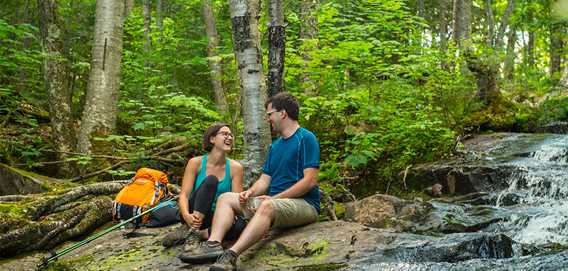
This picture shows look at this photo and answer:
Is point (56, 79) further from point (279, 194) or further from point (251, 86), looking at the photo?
point (279, 194)

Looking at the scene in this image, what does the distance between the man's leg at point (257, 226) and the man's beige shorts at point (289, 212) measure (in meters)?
0.08

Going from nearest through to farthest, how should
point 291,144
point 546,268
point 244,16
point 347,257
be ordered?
point 546,268
point 347,257
point 291,144
point 244,16

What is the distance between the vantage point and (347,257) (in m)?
4.54

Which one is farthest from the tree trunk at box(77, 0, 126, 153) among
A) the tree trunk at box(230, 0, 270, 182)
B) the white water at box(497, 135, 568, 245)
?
the white water at box(497, 135, 568, 245)

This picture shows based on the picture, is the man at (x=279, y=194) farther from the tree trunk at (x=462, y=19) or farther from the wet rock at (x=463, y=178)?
the tree trunk at (x=462, y=19)

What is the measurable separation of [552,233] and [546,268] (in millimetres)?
3736

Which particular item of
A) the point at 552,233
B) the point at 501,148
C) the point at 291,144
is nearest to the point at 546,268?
the point at 291,144

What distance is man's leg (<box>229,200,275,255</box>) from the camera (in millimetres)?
4633

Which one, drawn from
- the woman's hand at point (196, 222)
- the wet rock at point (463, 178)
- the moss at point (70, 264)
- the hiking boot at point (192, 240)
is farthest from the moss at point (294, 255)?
the wet rock at point (463, 178)

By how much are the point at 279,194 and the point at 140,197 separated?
2295mm

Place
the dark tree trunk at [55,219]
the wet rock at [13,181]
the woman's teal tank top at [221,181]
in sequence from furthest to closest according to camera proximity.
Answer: the wet rock at [13,181] → the dark tree trunk at [55,219] → the woman's teal tank top at [221,181]

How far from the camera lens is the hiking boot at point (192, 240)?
5.00 metres

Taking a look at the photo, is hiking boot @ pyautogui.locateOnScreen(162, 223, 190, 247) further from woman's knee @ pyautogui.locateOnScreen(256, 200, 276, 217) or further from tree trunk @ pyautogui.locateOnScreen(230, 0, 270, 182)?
tree trunk @ pyautogui.locateOnScreen(230, 0, 270, 182)

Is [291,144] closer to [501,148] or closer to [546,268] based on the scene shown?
[546,268]
